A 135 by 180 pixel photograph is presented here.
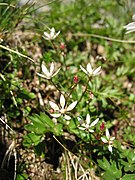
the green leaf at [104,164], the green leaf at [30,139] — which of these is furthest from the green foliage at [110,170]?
the green leaf at [30,139]

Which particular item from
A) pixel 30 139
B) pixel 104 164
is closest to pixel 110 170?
pixel 104 164

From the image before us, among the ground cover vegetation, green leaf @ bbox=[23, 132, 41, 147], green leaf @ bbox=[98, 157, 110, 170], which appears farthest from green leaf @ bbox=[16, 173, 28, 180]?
green leaf @ bbox=[98, 157, 110, 170]

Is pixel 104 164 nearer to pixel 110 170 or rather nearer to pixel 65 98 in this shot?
pixel 110 170

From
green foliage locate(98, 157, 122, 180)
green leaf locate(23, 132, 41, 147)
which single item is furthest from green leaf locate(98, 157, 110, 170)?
green leaf locate(23, 132, 41, 147)

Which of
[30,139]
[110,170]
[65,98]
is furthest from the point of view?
[65,98]

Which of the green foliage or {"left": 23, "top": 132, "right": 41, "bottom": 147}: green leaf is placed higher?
{"left": 23, "top": 132, "right": 41, "bottom": 147}: green leaf

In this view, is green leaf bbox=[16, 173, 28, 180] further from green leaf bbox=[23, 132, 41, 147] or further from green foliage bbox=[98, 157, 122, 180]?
green foliage bbox=[98, 157, 122, 180]

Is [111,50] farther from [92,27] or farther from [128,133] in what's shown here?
[128,133]

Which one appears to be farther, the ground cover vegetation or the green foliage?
the ground cover vegetation
